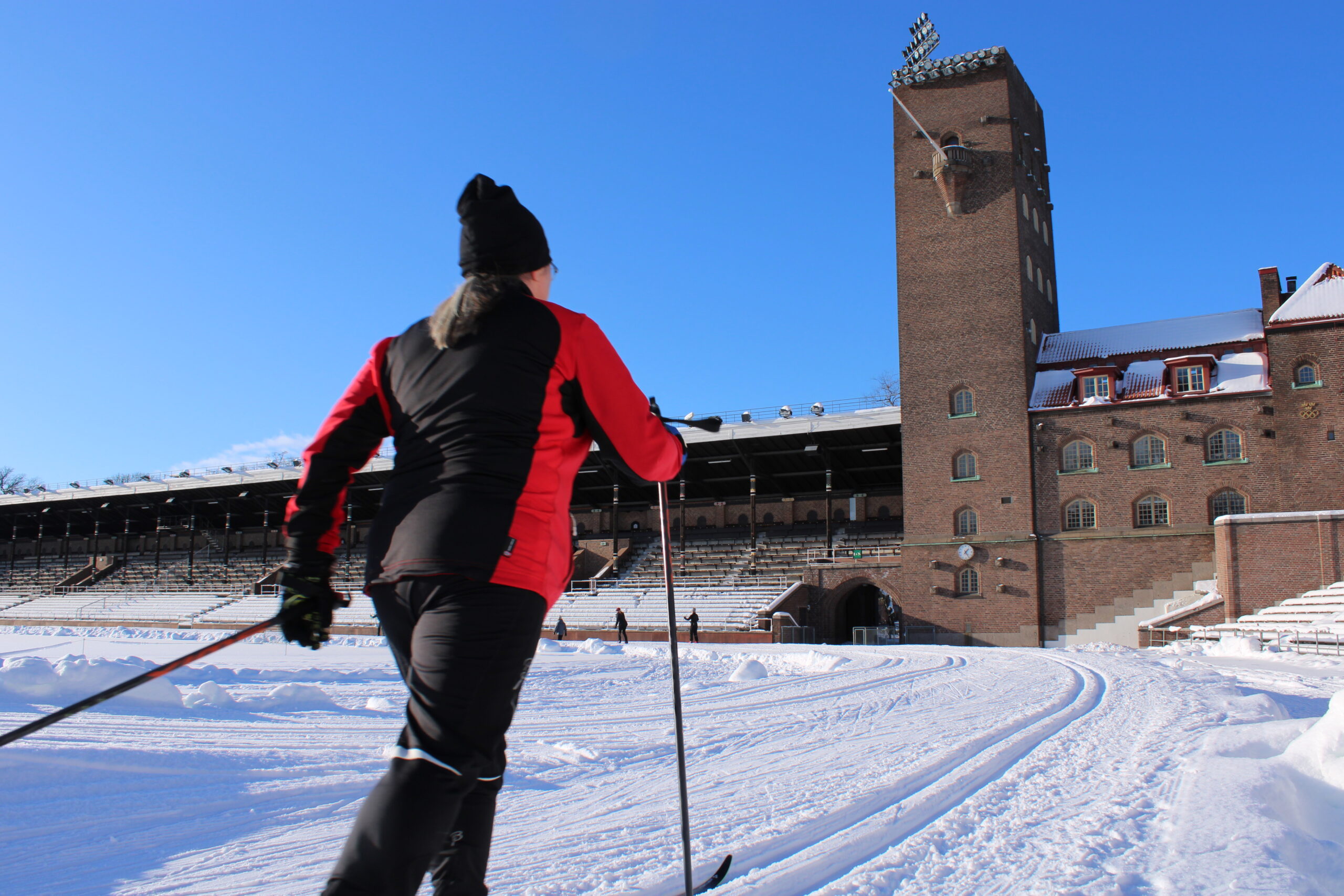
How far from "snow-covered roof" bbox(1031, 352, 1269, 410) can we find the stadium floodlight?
13.9 metres

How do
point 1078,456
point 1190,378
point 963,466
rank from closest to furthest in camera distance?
point 1190,378, point 1078,456, point 963,466

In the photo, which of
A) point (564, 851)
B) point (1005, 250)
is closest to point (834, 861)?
point (564, 851)

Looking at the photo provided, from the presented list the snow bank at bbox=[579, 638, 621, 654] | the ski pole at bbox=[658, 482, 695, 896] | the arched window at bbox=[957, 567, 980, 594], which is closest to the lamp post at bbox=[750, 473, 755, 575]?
the arched window at bbox=[957, 567, 980, 594]

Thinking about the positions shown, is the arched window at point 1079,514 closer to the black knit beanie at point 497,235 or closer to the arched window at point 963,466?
the arched window at point 963,466

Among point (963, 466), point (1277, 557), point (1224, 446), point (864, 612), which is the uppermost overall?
point (1224, 446)

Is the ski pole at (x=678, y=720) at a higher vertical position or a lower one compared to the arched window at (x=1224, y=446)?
lower

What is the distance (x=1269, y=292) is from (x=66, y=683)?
122 ft

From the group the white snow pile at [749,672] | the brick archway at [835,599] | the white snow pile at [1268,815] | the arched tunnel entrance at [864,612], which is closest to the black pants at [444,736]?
the white snow pile at [1268,815]

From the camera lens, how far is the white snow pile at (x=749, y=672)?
1194cm

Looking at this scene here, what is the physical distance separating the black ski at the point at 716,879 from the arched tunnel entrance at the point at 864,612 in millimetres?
32707

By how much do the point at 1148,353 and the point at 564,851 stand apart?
35707mm

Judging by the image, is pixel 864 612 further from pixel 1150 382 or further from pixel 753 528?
pixel 1150 382

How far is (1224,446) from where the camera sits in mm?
30219

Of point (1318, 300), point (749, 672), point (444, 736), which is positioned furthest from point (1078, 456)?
point (444, 736)
